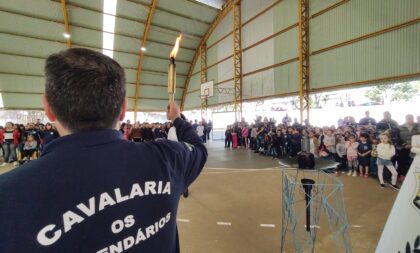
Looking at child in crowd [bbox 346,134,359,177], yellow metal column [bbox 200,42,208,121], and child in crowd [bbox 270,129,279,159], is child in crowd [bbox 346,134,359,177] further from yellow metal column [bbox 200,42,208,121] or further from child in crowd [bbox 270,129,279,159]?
yellow metal column [bbox 200,42,208,121]

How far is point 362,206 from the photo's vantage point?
3701mm

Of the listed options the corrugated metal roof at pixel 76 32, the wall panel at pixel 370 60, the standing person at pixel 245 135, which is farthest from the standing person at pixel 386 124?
the corrugated metal roof at pixel 76 32

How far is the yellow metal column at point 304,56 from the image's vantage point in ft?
33.1

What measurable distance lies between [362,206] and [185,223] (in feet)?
9.57

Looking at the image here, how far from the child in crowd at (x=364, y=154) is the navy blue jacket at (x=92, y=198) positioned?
250 inches

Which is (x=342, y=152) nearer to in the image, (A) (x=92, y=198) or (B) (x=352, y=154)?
(B) (x=352, y=154)

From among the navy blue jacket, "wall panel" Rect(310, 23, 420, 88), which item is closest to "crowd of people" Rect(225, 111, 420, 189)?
"wall panel" Rect(310, 23, 420, 88)

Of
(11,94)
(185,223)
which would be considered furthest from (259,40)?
(11,94)

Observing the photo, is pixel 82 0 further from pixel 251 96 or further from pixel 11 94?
pixel 251 96

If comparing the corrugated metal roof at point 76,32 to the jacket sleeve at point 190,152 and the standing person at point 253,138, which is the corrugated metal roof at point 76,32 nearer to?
the standing person at point 253,138

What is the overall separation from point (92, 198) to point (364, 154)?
6.66 meters

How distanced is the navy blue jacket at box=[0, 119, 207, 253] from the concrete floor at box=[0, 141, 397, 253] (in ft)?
7.11

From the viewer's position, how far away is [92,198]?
0.58 meters

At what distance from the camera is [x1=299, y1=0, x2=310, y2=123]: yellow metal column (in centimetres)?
1010
